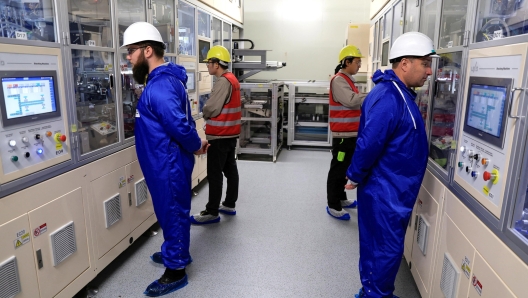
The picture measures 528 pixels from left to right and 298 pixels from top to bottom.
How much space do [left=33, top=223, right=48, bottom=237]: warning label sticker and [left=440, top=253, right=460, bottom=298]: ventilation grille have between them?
2.01 meters

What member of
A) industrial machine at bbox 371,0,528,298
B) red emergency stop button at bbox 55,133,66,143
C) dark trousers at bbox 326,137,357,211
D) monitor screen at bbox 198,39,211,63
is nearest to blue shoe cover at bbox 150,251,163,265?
red emergency stop button at bbox 55,133,66,143

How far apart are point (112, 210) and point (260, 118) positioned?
126 inches

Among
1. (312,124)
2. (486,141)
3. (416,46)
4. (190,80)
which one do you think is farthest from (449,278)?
(312,124)

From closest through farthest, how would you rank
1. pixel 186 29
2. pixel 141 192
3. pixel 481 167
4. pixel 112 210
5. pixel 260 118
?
pixel 481 167, pixel 112 210, pixel 141 192, pixel 186 29, pixel 260 118

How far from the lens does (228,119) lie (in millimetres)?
3086

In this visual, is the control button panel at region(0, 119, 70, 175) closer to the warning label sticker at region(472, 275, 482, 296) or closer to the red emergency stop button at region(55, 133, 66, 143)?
the red emergency stop button at region(55, 133, 66, 143)

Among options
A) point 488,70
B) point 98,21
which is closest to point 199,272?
point 98,21

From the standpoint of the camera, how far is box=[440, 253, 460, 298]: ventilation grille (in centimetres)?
159

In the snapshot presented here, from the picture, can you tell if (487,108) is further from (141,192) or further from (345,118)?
(141,192)

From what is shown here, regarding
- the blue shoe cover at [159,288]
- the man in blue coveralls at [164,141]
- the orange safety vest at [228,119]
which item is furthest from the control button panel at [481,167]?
the orange safety vest at [228,119]

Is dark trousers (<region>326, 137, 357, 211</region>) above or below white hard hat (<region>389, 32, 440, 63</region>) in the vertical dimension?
below

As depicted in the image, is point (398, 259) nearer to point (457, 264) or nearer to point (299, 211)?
point (457, 264)

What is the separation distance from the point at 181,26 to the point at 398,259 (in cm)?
308

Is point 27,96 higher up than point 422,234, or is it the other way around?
point 27,96
